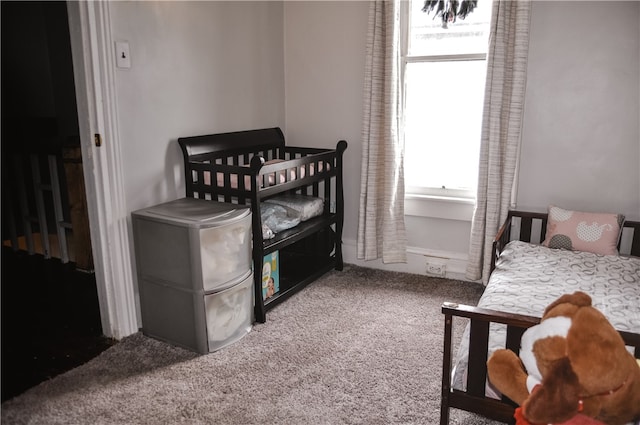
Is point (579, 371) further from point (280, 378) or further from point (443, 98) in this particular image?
point (443, 98)

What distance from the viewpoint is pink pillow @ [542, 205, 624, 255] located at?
100 inches

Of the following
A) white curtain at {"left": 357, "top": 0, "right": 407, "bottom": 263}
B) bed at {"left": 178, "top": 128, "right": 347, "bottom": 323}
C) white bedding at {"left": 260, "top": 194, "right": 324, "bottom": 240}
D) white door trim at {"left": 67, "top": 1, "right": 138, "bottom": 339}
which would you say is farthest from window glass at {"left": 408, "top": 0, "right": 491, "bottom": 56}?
white door trim at {"left": 67, "top": 1, "right": 138, "bottom": 339}

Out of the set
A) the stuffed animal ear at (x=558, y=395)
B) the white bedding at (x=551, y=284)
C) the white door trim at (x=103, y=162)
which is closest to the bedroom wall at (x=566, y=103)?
the white bedding at (x=551, y=284)

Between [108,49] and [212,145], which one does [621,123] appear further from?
[108,49]

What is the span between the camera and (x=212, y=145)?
2.82 meters

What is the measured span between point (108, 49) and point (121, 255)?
3.22 feet

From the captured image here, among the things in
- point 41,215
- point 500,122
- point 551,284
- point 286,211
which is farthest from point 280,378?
point 41,215

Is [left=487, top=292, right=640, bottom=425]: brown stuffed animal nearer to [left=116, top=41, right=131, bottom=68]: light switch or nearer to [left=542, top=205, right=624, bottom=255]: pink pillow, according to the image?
[left=542, top=205, right=624, bottom=255]: pink pillow

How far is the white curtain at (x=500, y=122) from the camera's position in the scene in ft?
8.93

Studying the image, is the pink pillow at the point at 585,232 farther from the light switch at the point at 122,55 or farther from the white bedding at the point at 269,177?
the light switch at the point at 122,55

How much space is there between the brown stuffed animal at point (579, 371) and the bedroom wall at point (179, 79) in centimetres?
199

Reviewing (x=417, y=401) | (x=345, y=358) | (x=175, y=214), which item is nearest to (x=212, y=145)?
(x=175, y=214)

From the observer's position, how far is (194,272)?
2.23 meters

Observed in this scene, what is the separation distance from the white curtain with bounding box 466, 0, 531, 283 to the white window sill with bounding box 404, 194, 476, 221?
0.16 m
